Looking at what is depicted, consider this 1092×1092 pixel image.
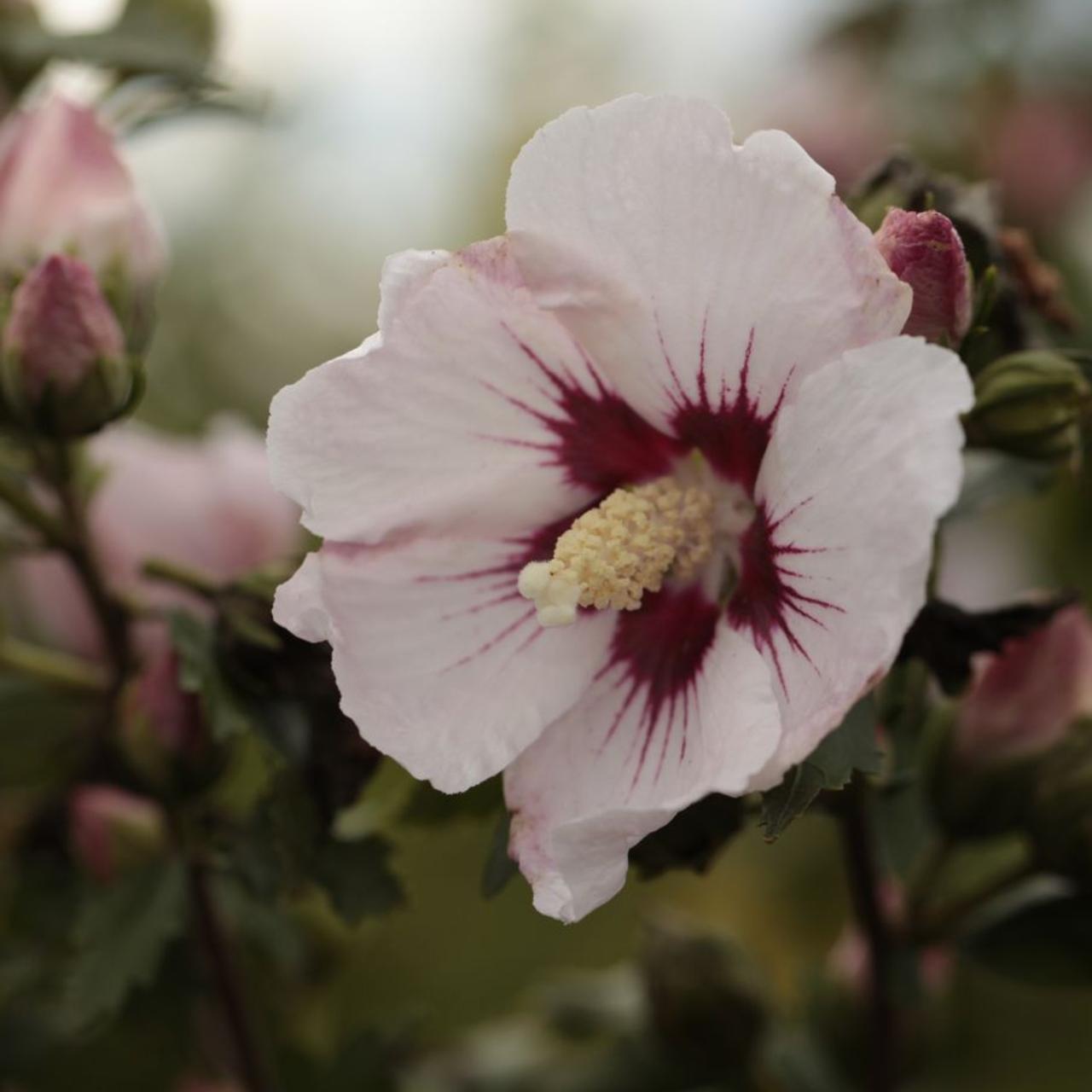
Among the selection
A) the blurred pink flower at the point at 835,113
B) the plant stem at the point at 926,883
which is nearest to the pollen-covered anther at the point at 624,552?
the plant stem at the point at 926,883

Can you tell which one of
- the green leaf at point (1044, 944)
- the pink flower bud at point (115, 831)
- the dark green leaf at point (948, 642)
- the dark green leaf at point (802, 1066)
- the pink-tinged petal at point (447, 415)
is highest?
the pink-tinged petal at point (447, 415)

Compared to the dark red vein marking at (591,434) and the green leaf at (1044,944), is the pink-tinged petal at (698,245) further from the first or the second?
the green leaf at (1044,944)

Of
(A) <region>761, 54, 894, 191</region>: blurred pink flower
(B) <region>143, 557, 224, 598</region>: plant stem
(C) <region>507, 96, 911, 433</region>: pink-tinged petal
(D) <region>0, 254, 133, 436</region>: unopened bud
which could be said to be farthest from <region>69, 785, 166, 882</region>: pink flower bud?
(A) <region>761, 54, 894, 191</region>: blurred pink flower

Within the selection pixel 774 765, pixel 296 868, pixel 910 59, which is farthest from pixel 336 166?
pixel 774 765

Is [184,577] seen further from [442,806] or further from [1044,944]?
[1044,944]

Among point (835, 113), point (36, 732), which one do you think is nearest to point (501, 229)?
point (835, 113)

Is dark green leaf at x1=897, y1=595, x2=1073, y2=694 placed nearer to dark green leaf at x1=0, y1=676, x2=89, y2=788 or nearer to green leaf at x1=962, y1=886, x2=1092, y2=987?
green leaf at x1=962, y1=886, x2=1092, y2=987

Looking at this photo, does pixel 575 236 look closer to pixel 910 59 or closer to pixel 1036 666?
pixel 1036 666
